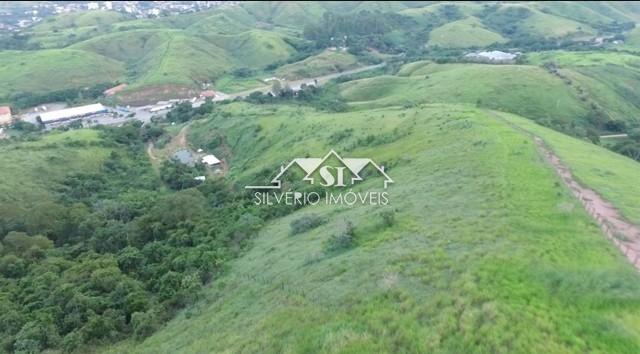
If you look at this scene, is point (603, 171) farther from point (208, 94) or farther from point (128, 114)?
point (208, 94)

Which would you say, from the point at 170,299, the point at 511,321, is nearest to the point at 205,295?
the point at 170,299

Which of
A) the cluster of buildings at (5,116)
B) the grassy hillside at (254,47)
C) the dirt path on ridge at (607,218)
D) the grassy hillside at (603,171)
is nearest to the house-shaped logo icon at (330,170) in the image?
the dirt path on ridge at (607,218)

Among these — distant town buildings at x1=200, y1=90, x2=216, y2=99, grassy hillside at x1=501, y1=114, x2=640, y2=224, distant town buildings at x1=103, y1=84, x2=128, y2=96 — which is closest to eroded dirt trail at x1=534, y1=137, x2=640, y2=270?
grassy hillside at x1=501, y1=114, x2=640, y2=224

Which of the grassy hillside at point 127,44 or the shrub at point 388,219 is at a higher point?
the shrub at point 388,219

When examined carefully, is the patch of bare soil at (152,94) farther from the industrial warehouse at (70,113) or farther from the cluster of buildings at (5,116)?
the cluster of buildings at (5,116)

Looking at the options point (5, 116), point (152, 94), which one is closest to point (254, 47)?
point (152, 94)

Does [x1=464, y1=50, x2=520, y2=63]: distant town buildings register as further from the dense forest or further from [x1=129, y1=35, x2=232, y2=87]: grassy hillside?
the dense forest
